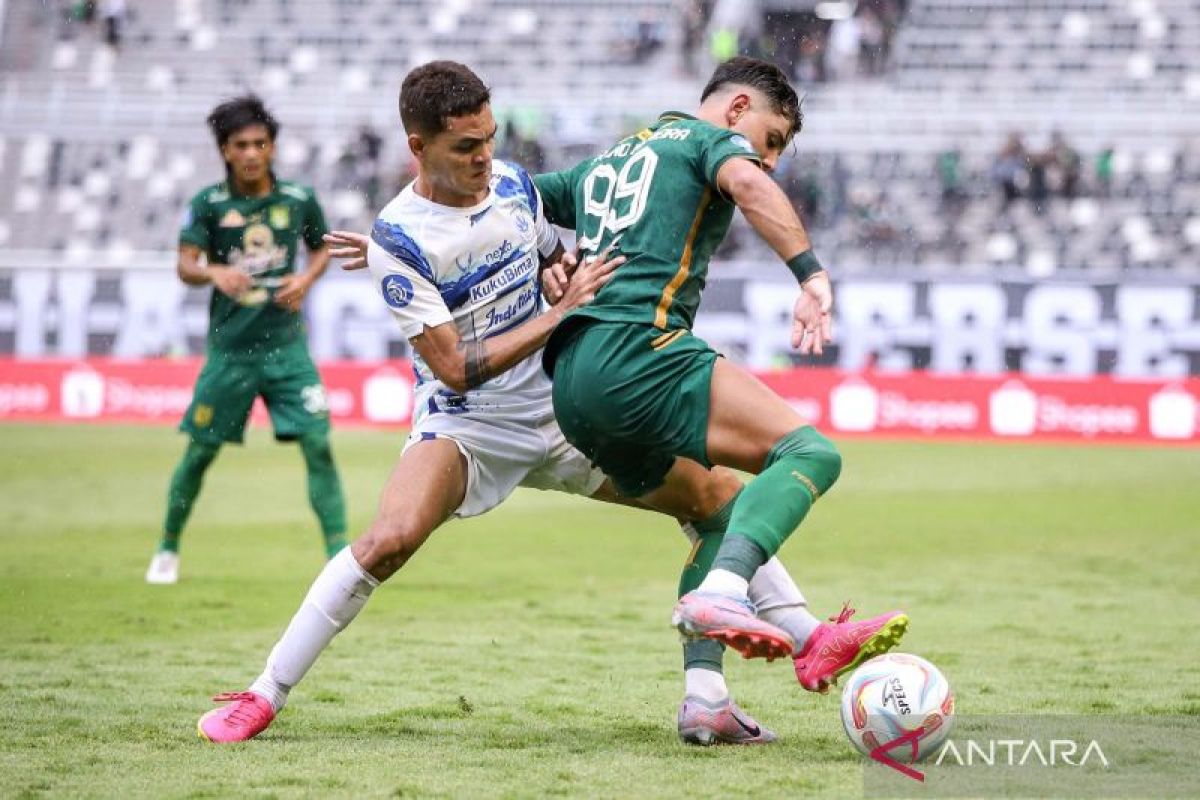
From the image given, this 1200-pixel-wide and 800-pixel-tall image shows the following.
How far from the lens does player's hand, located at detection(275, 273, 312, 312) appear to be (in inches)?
373

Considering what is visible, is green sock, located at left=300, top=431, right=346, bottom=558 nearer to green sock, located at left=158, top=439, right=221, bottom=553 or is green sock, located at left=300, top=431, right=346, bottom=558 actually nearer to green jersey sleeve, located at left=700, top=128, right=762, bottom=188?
green sock, located at left=158, top=439, right=221, bottom=553

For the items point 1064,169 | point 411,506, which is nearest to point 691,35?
point 1064,169

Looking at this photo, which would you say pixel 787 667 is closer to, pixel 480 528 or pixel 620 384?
pixel 620 384

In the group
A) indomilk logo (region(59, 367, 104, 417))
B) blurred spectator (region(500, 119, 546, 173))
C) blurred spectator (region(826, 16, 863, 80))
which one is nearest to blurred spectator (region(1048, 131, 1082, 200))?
blurred spectator (region(826, 16, 863, 80))

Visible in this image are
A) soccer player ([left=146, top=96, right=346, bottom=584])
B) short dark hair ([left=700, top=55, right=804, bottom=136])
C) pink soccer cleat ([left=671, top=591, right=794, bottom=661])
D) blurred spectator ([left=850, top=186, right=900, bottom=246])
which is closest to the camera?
pink soccer cleat ([left=671, top=591, right=794, bottom=661])

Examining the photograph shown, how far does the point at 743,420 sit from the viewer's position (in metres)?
5.04

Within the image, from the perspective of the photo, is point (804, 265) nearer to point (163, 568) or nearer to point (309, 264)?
point (309, 264)

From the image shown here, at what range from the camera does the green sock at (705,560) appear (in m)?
5.48

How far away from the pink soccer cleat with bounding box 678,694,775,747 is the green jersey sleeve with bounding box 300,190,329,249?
16.6ft

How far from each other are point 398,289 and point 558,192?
718 mm

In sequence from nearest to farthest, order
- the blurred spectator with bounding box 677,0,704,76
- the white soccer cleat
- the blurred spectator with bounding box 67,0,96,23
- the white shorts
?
the white shorts → the white soccer cleat → the blurred spectator with bounding box 677,0,704,76 → the blurred spectator with bounding box 67,0,96,23

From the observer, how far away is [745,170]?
497 centimetres

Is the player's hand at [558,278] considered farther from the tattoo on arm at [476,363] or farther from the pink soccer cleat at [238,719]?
the pink soccer cleat at [238,719]

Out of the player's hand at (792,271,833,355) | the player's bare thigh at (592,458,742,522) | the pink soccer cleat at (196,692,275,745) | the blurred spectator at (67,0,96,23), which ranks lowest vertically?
the pink soccer cleat at (196,692,275,745)
